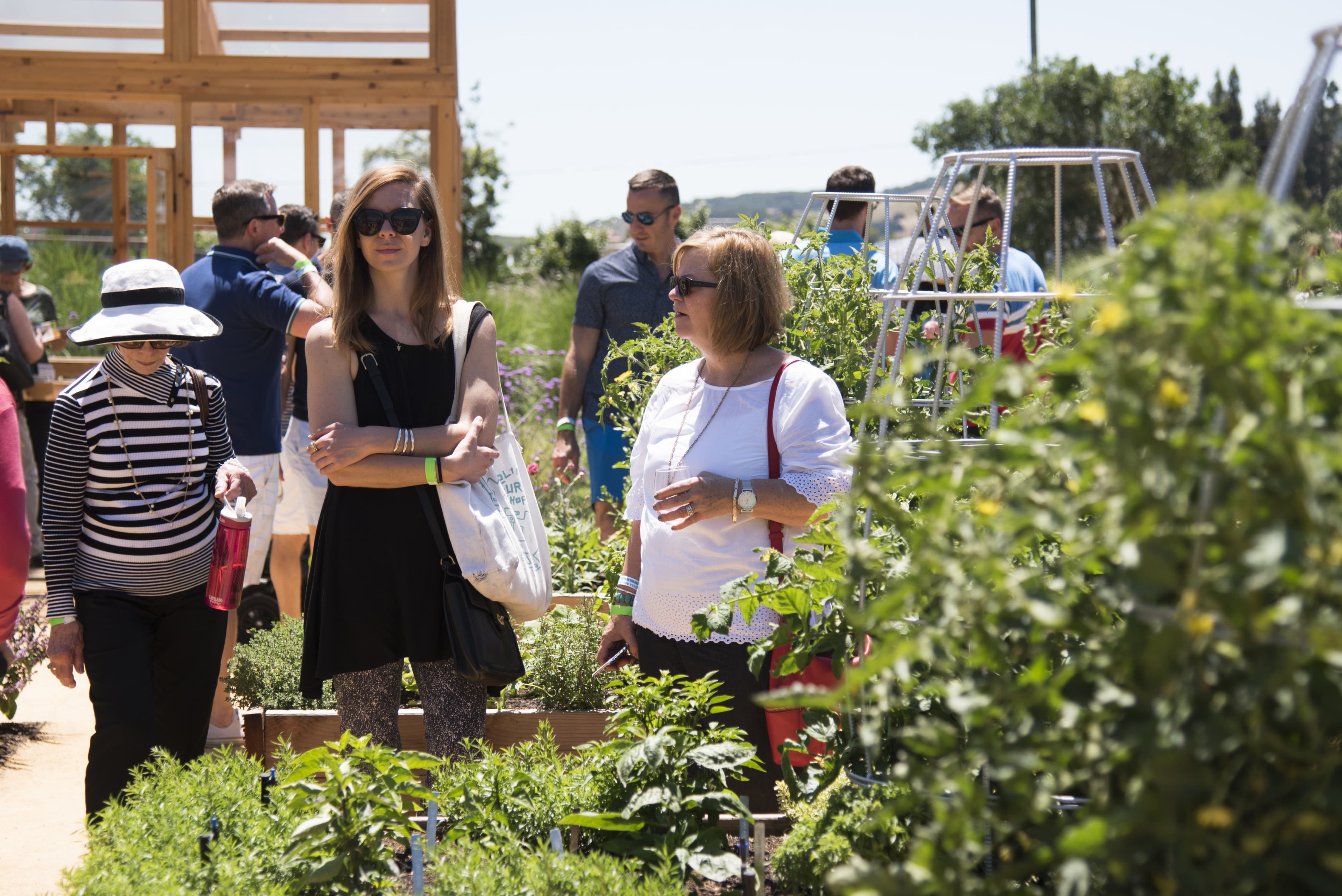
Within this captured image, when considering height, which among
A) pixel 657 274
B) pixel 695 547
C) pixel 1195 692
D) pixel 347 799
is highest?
pixel 657 274

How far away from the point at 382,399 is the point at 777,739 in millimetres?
1161

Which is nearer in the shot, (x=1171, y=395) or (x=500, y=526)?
(x=1171, y=395)

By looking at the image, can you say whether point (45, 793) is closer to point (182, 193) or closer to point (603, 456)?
point (603, 456)

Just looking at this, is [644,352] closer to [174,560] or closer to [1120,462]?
[174,560]

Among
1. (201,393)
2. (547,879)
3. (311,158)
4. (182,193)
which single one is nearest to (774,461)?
(547,879)

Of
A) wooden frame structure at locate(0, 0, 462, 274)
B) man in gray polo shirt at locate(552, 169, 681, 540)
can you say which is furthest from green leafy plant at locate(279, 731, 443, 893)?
wooden frame structure at locate(0, 0, 462, 274)

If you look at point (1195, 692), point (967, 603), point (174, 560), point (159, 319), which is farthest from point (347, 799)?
point (159, 319)

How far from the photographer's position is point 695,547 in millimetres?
2521

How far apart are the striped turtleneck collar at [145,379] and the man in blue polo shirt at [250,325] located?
38.9 inches

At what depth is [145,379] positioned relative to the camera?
116 inches

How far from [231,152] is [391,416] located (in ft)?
20.1

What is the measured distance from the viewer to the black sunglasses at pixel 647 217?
15.3ft

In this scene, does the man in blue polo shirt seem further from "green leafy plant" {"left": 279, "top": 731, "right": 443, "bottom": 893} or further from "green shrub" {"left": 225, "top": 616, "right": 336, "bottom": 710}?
"green leafy plant" {"left": 279, "top": 731, "right": 443, "bottom": 893}

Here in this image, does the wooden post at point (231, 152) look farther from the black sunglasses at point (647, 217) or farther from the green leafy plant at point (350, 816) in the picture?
the green leafy plant at point (350, 816)
